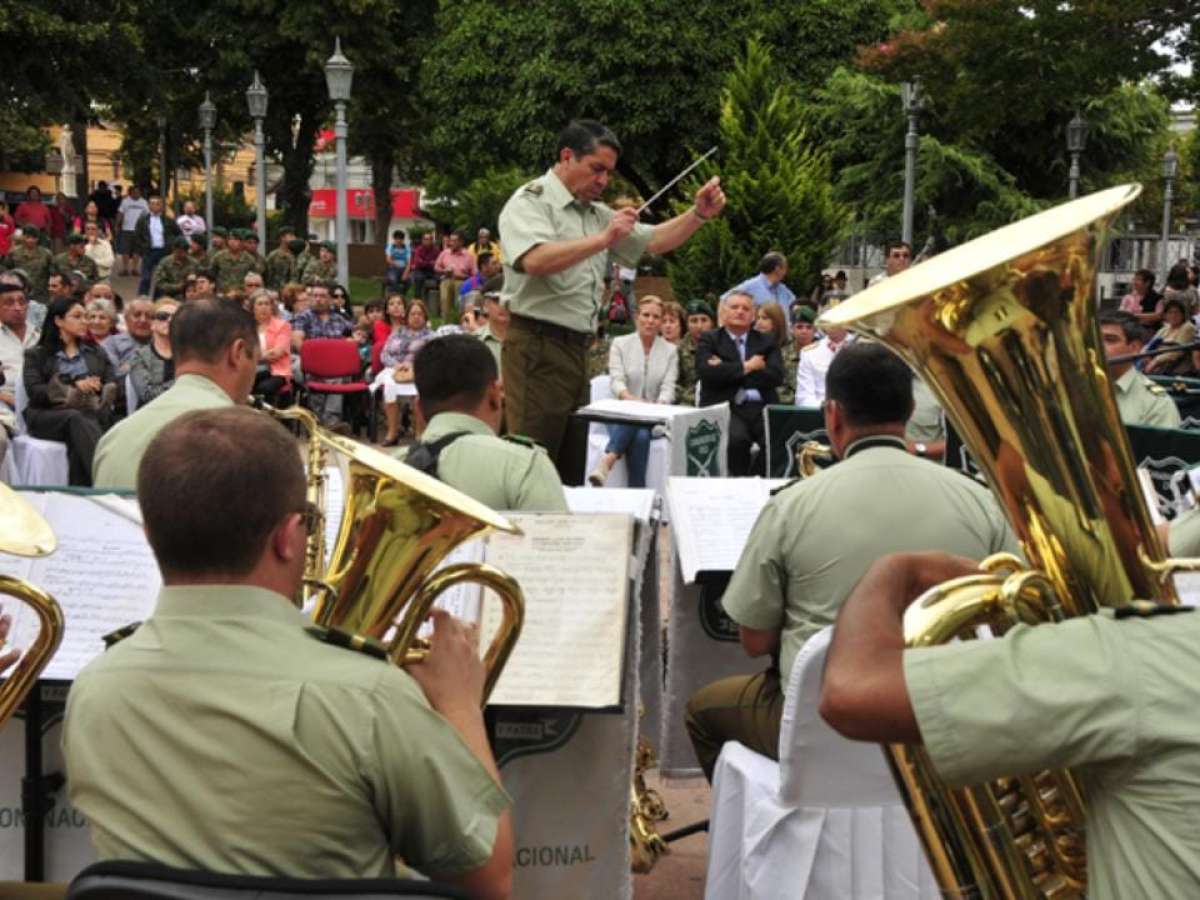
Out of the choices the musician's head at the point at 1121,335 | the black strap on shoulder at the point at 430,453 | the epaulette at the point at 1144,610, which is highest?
the musician's head at the point at 1121,335

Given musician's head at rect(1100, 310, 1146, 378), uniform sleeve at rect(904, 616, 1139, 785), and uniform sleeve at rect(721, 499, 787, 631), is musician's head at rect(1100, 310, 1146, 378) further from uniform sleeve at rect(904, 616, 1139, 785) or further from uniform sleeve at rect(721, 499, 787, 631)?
uniform sleeve at rect(904, 616, 1139, 785)

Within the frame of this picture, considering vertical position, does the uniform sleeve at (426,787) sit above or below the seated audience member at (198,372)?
below

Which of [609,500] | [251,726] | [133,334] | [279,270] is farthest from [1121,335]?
[279,270]

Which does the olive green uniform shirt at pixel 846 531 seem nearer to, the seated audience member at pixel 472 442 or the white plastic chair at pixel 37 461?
the seated audience member at pixel 472 442

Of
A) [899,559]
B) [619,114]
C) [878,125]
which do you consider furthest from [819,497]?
[878,125]

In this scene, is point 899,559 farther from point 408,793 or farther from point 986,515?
point 986,515

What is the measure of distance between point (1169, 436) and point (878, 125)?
27.6m

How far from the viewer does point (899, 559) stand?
2.10m

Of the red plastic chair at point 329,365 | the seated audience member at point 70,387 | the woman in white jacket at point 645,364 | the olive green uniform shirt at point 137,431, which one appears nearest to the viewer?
the olive green uniform shirt at point 137,431

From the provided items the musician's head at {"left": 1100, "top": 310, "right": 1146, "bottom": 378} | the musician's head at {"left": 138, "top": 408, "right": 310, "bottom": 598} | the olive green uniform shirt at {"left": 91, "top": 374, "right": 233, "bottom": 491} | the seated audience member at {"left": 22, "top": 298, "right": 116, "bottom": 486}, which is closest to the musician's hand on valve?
the musician's head at {"left": 138, "top": 408, "right": 310, "bottom": 598}

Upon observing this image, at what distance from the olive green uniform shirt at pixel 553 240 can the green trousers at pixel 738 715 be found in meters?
2.20

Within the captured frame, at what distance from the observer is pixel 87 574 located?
3.59 m

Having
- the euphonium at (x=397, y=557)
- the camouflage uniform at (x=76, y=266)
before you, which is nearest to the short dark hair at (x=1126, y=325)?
the euphonium at (x=397, y=557)

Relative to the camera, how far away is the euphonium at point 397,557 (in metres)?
2.57
